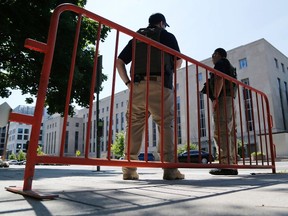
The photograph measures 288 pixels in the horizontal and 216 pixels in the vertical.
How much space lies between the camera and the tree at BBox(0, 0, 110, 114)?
31.8 ft

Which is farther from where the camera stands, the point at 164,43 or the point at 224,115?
the point at 224,115

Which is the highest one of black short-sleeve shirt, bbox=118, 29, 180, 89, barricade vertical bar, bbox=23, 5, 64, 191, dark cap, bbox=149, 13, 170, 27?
dark cap, bbox=149, 13, 170, 27

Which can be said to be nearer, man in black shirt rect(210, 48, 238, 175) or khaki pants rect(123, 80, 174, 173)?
khaki pants rect(123, 80, 174, 173)

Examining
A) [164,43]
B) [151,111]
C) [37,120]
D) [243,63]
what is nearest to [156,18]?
[164,43]

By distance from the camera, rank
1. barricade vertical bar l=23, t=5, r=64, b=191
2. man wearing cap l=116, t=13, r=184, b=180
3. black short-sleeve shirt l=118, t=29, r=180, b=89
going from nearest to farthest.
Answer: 1. barricade vertical bar l=23, t=5, r=64, b=191
2. man wearing cap l=116, t=13, r=184, b=180
3. black short-sleeve shirt l=118, t=29, r=180, b=89

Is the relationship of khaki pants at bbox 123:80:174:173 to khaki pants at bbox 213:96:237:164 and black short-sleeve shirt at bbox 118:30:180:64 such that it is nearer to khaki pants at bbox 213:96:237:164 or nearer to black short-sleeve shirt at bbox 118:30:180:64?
black short-sleeve shirt at bbox 118:30:180:64

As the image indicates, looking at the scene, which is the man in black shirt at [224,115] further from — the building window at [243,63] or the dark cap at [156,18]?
the building window at [243,63]

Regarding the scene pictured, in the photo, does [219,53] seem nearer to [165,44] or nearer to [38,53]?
[165,44]

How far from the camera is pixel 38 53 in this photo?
10.5m

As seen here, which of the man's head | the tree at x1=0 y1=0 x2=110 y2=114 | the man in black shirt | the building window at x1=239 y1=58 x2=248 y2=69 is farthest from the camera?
the building window at x1=239 y1=58 x2=248 y2=69

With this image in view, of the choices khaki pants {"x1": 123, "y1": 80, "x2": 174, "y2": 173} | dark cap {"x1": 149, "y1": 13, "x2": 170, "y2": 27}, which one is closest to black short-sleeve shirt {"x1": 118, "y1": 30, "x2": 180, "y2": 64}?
dark cap {"x1": 149, "y1": 13, "x2": 170, "y2": 27}

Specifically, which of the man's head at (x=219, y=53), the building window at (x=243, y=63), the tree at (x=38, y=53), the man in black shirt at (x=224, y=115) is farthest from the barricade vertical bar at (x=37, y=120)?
the building window at (x=243, y=63)

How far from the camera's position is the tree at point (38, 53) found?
9.70 meters

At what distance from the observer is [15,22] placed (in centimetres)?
989
